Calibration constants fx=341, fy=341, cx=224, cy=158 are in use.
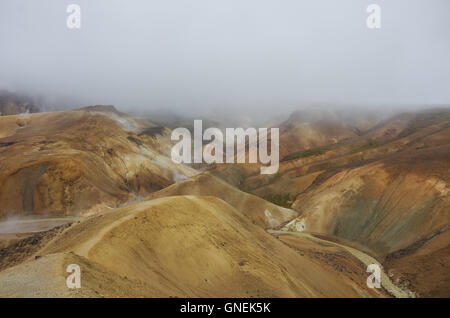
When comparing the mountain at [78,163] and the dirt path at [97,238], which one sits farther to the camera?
the mountain at [78,163]

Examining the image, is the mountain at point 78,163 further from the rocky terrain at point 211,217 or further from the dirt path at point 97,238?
the dirt path at point 97,238

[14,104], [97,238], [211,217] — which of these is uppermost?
[14,104]
